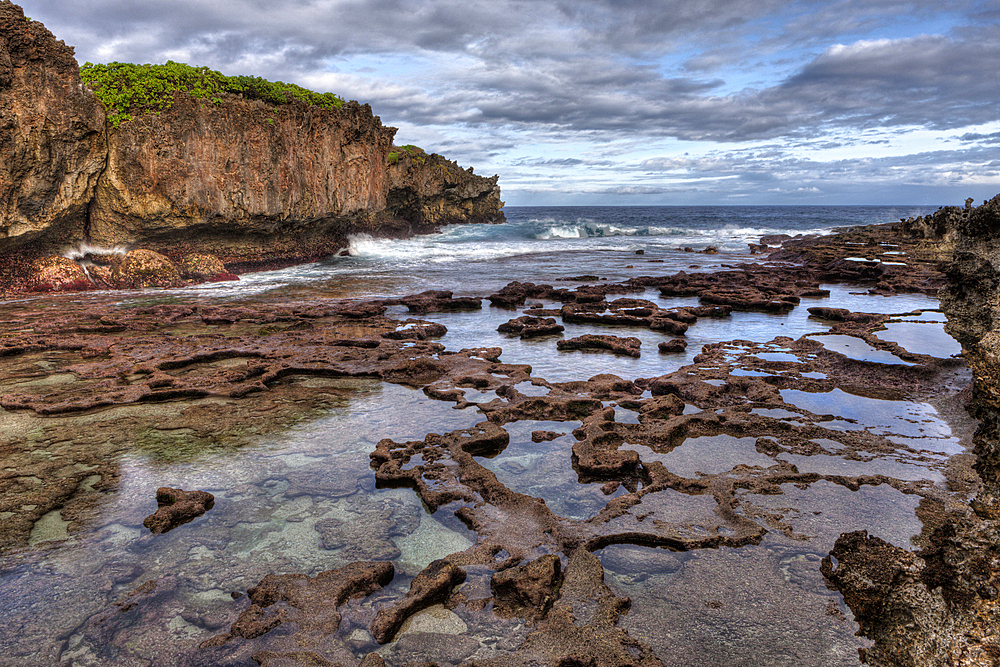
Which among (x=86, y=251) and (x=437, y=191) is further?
(x=437, y=191)

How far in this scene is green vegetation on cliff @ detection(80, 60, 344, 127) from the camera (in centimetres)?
1777

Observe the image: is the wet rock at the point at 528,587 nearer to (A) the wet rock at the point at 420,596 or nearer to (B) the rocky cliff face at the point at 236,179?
(A) the wet rock at the point at 420,596

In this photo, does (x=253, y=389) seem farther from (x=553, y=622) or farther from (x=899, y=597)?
(x=899, y=597)

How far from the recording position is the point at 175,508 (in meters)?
4.29

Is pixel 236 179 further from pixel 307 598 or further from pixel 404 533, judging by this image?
pixel 307 598

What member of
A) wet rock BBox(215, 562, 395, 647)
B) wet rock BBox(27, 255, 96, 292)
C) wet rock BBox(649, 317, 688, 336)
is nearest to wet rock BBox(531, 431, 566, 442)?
wet rock BBox(215, 562, 395, 647)

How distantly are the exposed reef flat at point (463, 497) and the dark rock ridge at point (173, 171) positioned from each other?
8.31 m

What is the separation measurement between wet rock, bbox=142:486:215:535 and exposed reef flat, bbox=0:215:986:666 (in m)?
0.07

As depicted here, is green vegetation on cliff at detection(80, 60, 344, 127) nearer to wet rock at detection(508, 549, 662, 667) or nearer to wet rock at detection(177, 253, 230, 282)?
wet rock at detection(177, 253, 230, 282)

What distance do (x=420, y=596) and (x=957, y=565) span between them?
9.28ft

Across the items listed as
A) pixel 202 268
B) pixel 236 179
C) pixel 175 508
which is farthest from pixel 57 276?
pixel 175 508

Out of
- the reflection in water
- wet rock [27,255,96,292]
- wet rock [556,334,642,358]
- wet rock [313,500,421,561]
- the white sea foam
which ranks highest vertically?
the white sea foam

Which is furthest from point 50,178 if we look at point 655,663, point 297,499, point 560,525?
point 655,663

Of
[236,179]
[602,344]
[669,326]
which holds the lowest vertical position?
[602,344]
